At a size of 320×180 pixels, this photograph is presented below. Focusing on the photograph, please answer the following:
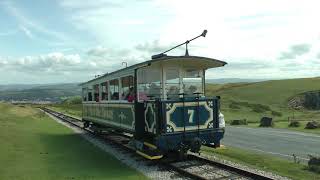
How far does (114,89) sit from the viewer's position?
2153 cm

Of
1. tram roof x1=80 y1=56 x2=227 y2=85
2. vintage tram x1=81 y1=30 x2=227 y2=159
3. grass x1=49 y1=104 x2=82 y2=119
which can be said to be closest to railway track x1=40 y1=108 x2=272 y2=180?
vintage tram x1=81 y1=30 x2=227 y2=159

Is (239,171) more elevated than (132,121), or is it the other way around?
(132,121)

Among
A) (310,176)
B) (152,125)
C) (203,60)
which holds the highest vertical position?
(203,60)

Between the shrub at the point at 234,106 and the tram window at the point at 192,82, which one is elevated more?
the tram window at the point at 192,82

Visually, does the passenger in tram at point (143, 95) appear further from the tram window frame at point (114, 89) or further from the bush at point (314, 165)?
the bush at point (314, 165)

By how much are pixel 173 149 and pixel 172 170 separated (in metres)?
1.14

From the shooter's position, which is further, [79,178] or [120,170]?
[120,170]

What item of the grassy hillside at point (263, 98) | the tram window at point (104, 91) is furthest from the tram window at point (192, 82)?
the grassy hillside at point (263, 98)

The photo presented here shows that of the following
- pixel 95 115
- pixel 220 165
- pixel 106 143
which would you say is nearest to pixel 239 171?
pixel 220 165

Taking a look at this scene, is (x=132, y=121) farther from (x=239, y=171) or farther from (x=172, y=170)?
(x=239, y=171)

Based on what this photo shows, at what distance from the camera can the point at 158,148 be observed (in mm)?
16125

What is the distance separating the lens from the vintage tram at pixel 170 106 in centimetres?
1625

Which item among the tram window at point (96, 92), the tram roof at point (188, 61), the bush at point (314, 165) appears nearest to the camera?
the bush at point (314, 165)

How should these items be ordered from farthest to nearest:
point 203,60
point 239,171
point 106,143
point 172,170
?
point 106,143 < point 203,60 < point 172,170 < point 239,171
